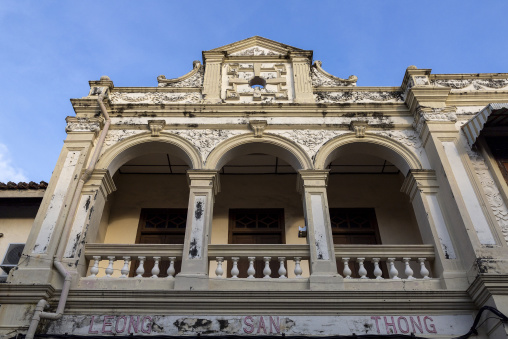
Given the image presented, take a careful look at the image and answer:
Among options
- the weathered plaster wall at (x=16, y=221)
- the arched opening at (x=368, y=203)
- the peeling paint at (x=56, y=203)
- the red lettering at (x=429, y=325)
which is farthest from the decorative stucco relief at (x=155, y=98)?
the red lettering at (x=429, y=325)

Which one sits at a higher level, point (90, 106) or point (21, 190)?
point (90, 106)

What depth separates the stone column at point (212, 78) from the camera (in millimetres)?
9359

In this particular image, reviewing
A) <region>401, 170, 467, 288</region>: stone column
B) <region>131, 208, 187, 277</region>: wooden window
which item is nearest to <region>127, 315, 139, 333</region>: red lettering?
<region>131, 208, 187, 277</region>: wooden window

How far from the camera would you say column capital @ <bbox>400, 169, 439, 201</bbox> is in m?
7.58

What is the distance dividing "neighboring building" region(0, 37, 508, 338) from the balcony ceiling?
0.04m

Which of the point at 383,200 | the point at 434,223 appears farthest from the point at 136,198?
the point at 434,223

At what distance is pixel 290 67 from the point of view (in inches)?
397

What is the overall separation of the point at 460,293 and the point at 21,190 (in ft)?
24.7

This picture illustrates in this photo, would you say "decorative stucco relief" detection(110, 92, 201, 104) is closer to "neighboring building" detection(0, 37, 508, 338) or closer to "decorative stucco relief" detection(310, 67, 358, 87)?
"neighboring building" detection(0, 37, 508, 338)

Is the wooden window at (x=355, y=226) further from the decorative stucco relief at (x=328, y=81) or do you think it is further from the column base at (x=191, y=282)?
the column base at (x=191, y=282)

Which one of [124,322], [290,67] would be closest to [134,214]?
[124,322]

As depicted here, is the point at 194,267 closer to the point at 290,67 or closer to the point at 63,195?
the point at 63,195

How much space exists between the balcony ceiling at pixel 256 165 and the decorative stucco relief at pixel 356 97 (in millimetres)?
1173

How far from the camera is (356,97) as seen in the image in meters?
9.32
